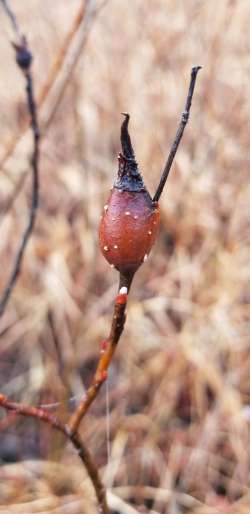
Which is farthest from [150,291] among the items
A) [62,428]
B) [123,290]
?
[123,290]

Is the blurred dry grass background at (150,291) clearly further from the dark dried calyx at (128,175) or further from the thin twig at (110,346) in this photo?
the dark dried calyx at (128,175)

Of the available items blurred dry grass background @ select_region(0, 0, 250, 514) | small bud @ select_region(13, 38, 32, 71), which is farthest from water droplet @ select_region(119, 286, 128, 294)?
blurred dry grass background @ select_region(0, 0, 250, 514)

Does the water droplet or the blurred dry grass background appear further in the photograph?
the blurred dry grass background

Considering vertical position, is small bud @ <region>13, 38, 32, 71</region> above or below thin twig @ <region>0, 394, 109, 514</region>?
above

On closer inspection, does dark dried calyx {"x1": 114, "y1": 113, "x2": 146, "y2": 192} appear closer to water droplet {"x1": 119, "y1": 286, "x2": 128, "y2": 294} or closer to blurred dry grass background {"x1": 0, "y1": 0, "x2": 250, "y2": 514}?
water droplet {"x1": 119, "y1": 286, "x2": 128, "y2": 294}

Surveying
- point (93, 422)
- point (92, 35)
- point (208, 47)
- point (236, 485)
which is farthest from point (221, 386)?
point (92, 35)

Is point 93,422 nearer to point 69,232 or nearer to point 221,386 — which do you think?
point 221,386
